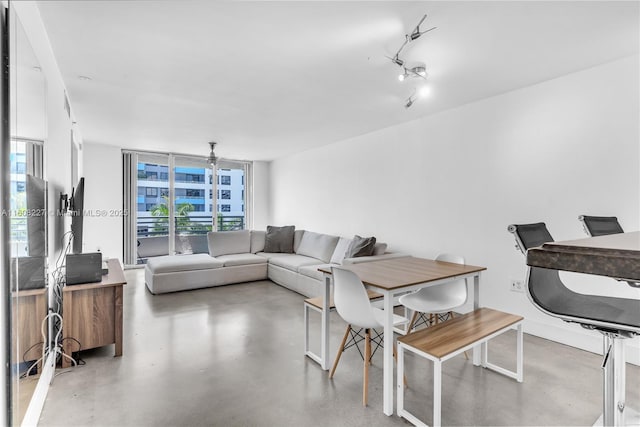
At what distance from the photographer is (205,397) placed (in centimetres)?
203

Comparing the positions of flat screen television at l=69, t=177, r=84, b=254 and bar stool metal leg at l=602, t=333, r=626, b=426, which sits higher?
flat screen television at l=69, t=177, r=84, b=254

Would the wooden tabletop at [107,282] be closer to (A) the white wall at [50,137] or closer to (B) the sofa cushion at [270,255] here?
(A) the white wall at [50,137]

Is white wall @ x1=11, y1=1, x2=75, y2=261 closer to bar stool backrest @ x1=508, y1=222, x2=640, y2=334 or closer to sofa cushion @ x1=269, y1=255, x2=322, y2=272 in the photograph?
bar stool backrest @ x1=508, y1=222, x2=640, y2=334

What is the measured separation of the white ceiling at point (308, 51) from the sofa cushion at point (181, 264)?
6.63 ft

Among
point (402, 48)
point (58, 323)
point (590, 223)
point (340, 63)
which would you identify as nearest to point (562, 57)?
point (402, 48)

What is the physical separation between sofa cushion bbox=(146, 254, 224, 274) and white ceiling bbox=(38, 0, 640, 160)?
2020 millimetres

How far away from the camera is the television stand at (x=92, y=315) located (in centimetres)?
243

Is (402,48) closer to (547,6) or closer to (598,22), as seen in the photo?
(547,6)

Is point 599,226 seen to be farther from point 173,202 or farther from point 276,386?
point 173,202

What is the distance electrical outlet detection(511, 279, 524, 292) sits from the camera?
9.99ft

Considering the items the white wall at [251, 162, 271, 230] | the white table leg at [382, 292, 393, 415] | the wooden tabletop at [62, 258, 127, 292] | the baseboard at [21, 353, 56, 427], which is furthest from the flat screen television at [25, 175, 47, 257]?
the white wall at [251, 162, 271, 230]

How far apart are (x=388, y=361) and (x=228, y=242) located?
14.1 ft

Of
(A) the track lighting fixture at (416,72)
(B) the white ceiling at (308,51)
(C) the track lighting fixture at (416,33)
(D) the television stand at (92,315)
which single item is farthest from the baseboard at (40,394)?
(A) the track lighting fixture at (416,72)

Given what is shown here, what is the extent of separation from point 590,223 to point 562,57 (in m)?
1.50
